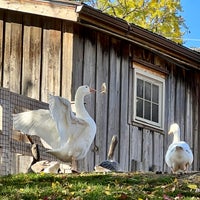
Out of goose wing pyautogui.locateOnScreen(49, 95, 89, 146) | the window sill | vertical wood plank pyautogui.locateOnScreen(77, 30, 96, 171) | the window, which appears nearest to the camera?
goose wing pyautogui.locateOnScreen(49, 95, 89, 146)

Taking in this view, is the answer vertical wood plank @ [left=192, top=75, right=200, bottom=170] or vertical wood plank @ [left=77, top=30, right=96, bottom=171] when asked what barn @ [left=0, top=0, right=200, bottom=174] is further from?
vertical wood plank @ [left=192, top=75, right=200, bottom=170]

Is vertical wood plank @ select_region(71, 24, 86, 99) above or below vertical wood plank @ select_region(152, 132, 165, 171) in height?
above

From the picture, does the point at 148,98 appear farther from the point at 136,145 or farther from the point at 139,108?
the point at 136,145

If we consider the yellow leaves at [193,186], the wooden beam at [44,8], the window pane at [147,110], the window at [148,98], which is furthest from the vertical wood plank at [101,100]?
the yellow leaves at [193,186]

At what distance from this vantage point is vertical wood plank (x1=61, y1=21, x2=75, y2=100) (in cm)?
1645

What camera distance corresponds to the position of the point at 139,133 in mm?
18172

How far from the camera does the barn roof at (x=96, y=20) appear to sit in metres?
16.1

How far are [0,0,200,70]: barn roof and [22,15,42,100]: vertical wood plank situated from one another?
0.45 meters

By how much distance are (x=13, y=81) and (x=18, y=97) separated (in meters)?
2.54

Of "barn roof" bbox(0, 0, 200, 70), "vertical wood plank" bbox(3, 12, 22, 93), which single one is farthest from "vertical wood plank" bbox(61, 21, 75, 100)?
"vertical wood plank" bbox(3, 12, 22, 93)

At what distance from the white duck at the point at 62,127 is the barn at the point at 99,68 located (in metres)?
1.25

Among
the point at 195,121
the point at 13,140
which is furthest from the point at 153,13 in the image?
the point at 13,140

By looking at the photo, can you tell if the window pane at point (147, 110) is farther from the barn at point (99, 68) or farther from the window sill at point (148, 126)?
the window sill at point (148, 126)

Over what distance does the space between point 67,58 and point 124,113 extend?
1977 mm
